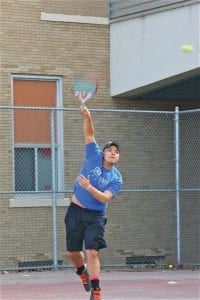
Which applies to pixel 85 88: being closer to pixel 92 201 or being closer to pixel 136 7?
pixel 92 201

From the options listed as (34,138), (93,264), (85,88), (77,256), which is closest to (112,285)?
(77,256)

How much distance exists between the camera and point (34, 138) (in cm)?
1608

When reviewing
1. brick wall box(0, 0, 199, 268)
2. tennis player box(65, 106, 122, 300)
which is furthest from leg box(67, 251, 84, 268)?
brick wall box(0, 0, 199, 268)

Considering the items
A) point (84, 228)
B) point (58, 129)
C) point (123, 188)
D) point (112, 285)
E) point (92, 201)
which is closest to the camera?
point (92, 201)

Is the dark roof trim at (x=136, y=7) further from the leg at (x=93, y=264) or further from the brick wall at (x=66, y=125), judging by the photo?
the leg at (x=93, y=264)

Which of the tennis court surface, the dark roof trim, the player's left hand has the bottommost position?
the tennis court surface

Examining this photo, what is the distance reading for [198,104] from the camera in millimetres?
18203

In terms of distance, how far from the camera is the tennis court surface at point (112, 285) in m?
10.8

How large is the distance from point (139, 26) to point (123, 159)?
282 cm

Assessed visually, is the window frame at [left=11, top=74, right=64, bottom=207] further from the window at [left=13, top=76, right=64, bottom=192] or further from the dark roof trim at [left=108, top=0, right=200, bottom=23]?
the dark roof trim at [left=108, top=0, right=200, bottom=23]

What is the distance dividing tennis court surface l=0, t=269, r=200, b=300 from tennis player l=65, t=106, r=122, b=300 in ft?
4.26

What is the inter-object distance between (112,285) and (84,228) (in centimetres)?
310

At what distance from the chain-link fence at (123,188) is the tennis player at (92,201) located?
17.5ft

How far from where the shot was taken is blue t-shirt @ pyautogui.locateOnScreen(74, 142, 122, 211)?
9.36 meters
